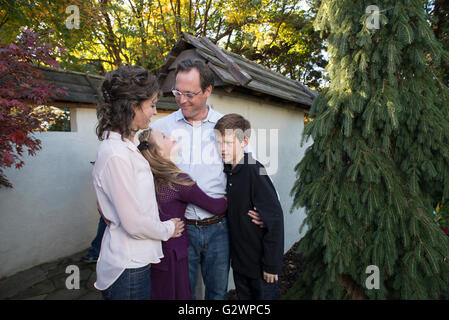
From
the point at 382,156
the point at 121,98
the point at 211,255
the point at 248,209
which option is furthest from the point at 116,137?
the point at 382,156

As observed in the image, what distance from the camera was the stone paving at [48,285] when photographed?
3.37 m

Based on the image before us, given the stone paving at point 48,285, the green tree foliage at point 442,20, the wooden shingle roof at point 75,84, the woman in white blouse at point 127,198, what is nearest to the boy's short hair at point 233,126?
the woman in white blouse at point 127,198

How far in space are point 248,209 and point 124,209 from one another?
929mm

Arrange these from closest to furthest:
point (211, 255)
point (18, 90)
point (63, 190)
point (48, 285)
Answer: point (211, 255) → point (18, 90) → point (48, 285) → point (63, 190)

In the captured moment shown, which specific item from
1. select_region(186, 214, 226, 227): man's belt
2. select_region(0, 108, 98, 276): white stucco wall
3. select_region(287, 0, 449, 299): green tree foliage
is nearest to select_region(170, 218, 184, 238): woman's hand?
select_region(186, 214, 226, 227): man's belt

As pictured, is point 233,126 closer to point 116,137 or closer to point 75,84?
point 116,137

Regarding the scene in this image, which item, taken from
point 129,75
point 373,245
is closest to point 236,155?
point 129,75

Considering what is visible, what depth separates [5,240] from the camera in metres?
3.75

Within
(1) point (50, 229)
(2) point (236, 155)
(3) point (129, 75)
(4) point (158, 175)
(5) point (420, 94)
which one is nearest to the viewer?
(3) point (129, 75)

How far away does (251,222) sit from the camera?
1.92 m

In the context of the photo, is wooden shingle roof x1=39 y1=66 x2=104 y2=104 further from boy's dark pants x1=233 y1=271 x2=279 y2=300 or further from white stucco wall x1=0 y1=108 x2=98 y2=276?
boy's dark pants x1=233 y1=271 x2=279 y2=300

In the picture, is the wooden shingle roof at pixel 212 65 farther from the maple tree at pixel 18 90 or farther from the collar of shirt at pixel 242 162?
the maple tree at pixel 18 90
